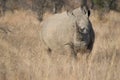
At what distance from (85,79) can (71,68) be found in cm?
66

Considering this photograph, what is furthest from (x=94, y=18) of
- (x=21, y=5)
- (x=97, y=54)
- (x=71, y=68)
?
(x=71, y=68)

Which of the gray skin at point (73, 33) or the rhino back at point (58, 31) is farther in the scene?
the rhino back at point (58, 31)

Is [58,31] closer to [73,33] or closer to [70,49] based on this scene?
[73,33]

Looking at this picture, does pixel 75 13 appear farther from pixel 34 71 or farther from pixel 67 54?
pixel 34 71

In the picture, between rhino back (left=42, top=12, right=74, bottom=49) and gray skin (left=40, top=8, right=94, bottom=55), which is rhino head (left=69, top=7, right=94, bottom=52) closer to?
gray skin (left=40, top=8, right=94, bottom=55)

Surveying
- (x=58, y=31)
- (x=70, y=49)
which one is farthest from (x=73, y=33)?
(x=58, y=31)

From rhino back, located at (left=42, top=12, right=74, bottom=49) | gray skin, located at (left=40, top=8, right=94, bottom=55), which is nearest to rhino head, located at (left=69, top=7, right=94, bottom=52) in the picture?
gray skin, located at (left=40, top=8, right=94, bottom=55)

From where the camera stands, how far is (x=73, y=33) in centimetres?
Result: 938

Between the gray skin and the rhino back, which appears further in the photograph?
the rhino back

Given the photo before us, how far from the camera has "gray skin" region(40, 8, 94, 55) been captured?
362 inches

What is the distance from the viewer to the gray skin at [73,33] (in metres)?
9.20

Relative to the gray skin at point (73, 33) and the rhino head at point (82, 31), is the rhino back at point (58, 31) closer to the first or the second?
the gray skin at point (73, 33)

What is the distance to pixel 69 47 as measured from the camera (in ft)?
31.0

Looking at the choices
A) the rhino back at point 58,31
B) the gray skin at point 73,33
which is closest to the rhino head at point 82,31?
the gray skin at point 73,33
